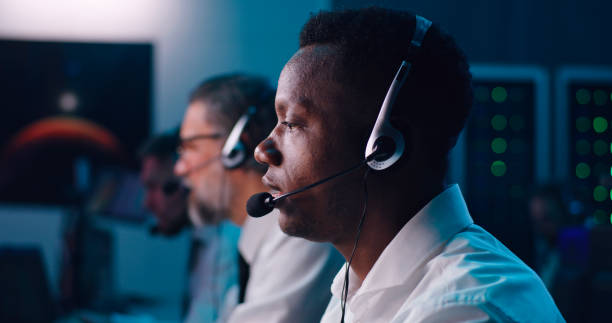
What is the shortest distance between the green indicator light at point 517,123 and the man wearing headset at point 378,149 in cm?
190

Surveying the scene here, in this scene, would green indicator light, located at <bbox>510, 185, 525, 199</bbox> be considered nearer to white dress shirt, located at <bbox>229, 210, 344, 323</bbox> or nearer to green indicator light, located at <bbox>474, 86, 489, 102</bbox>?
green indicator light, located at <bbox>474, 86, 489, 102</bbox>

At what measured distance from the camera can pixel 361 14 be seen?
2.35ft

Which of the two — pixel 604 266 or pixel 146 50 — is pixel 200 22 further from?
pixel 604 266

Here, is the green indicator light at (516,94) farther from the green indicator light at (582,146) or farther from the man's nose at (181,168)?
the man's nose at (181,168)

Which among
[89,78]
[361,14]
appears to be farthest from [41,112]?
[361,14]

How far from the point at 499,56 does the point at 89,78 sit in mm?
1778

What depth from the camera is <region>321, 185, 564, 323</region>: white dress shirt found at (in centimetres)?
54

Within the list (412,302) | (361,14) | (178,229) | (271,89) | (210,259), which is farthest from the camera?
(178,229)

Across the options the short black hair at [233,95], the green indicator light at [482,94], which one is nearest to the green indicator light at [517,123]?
the green indicator light at [482,94]

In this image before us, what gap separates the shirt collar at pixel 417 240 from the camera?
0.66 metres

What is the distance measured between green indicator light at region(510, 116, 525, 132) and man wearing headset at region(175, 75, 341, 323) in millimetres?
1376

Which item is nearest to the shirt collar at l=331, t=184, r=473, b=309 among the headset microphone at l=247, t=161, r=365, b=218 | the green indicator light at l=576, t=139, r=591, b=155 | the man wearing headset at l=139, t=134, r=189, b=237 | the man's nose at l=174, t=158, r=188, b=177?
the headset microphone at l=247, t=161, r=365, b=218

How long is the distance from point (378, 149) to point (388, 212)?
0.09m

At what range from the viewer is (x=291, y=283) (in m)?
1.14
